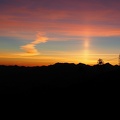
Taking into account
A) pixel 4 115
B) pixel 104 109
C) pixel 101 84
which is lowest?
pixel 4 115

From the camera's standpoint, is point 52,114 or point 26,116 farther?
point 26,116

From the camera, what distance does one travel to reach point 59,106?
9481cm

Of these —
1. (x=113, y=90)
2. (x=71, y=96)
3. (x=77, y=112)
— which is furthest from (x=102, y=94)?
(x=71, y=96)

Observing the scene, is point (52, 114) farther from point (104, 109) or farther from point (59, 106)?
point (104, 109)

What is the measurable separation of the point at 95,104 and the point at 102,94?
20.2 feet

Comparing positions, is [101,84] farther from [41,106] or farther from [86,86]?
[41,106]

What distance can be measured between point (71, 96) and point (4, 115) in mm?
30704

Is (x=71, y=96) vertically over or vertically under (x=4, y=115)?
over

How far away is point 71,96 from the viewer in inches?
3957

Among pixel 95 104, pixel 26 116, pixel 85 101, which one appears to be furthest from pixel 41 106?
pixel 95 104

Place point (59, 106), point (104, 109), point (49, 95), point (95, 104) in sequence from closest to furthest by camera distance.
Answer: point (104, 109) < point (95, 104) < point (59, 106) < point (49, 95)

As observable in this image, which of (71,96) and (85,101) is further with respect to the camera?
(71,96)

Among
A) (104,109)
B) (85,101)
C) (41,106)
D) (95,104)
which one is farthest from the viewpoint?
(41,106)

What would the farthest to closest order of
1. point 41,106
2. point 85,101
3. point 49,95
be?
1. point 49,95
2. point 41,106
3. point 85,101
